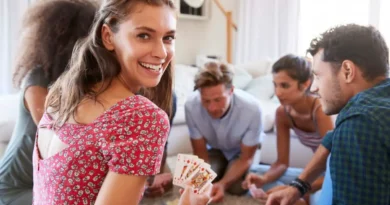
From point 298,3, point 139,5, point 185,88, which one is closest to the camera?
point 139,5

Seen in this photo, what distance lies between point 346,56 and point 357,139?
15.1 inches

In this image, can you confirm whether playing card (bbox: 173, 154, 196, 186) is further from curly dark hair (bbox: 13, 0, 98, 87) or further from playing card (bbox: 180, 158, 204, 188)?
curly dark hair (bbox: 13, 0, 98, 87)

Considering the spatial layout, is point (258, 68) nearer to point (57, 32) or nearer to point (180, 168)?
point (180, 168)

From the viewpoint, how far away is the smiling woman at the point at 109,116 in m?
0.74

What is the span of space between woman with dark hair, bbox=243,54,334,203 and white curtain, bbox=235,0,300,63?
7.75 ft

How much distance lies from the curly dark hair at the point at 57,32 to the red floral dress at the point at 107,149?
60 cm

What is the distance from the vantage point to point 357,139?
3.04 feet

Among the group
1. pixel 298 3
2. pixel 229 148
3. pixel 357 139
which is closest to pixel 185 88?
pixel 229 148

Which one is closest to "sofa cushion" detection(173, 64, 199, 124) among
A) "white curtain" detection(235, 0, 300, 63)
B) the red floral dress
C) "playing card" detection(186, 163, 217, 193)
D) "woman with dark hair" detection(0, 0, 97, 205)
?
"white curtain" detection(235, 0, 300, 63)

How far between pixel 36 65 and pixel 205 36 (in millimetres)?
3743

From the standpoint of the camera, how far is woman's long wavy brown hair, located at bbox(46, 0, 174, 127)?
2.75 feet

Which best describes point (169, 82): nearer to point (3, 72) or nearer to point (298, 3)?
point (3, 72)

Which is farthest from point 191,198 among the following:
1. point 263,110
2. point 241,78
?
point 241,78

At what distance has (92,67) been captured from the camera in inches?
36.0
